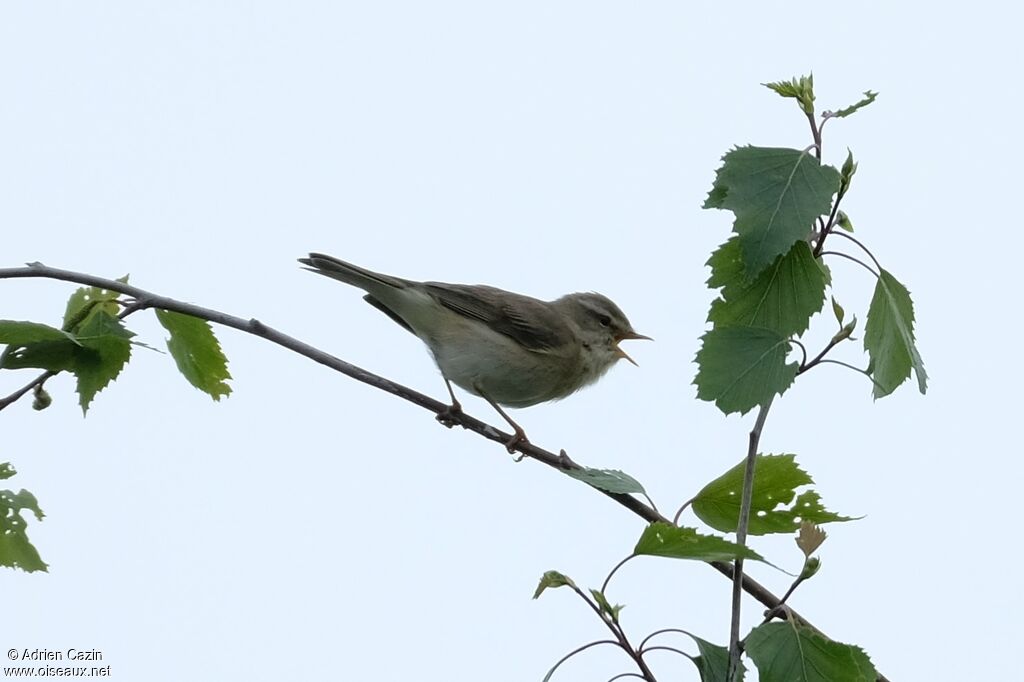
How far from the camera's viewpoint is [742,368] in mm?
2678

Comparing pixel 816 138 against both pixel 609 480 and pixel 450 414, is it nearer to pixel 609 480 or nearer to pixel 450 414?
pixel 609 480

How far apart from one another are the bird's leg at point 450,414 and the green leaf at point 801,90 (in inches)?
53.2

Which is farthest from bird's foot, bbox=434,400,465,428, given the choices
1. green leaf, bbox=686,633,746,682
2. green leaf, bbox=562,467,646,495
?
green leaf, bbox=686,633,746,682

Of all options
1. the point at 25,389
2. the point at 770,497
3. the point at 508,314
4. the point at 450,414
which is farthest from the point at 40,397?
the point at 508,314

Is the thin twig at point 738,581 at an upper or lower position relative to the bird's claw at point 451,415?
lower

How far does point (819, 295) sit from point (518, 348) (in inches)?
141

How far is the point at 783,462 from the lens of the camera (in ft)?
10.1

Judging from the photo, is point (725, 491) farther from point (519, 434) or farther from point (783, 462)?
point (519, 434)

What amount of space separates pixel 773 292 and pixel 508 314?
11.9 ft

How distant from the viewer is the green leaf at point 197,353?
374 cm

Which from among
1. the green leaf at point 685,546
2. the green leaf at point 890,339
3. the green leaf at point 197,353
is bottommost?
the green leaf at point 685,546

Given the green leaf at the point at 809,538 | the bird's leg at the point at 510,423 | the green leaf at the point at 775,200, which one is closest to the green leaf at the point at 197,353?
the bird's leg at the point at 510,423

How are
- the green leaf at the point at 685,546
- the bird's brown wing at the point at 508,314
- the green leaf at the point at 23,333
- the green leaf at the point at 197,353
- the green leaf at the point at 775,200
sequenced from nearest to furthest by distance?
1. the green leaf at the point at 685,546
2. the green leaf at the point at 775,200
3. the green leaf at the point at 23,333
4. the green leaf at the point at 197,353
5. the bird's brown wing at the point at 508,314

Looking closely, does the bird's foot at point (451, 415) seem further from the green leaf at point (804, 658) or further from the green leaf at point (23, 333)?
the green leaf at point (804, 658)
